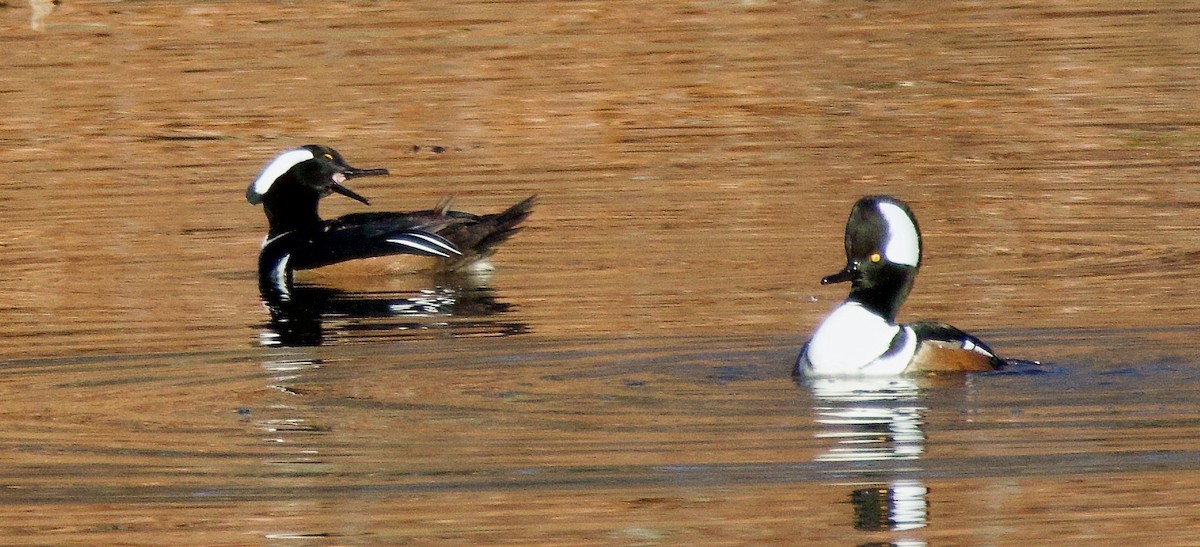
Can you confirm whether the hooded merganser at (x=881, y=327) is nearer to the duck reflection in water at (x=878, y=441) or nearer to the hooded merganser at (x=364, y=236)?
the duck reflection in water at (x=878, y=441)

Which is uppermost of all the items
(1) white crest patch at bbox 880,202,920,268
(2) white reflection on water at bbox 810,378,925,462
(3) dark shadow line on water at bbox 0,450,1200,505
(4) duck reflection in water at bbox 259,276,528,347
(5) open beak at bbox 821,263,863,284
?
(1) white crest patch at bbox 880,202,920,268

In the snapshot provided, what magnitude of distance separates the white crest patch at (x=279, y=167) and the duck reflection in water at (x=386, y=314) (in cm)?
109

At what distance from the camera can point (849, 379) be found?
8.85 m

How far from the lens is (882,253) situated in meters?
9.04

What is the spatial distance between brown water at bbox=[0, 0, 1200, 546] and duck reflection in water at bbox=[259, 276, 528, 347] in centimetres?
5

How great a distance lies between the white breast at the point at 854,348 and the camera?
8789 mm

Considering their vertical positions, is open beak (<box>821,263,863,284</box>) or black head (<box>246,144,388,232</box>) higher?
open beak (<box>821,263,863,284</box>)

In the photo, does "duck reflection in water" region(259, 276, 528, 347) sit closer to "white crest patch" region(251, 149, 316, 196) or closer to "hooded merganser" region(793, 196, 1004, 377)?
"white crest patch" region(251, 149, 316, 196)

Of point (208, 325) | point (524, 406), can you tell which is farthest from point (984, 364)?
point (208, 325)

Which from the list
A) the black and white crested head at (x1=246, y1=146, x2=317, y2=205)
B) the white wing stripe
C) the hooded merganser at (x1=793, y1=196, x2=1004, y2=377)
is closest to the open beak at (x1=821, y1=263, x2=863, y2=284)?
the hooded merganser at (x1=793, y1=196, x2=1004, y2=377)

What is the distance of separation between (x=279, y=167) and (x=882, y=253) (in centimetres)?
549

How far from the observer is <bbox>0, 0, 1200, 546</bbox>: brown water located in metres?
7.27

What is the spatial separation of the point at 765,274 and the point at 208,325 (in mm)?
2818

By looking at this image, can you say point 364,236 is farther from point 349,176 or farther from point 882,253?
point 882,253
